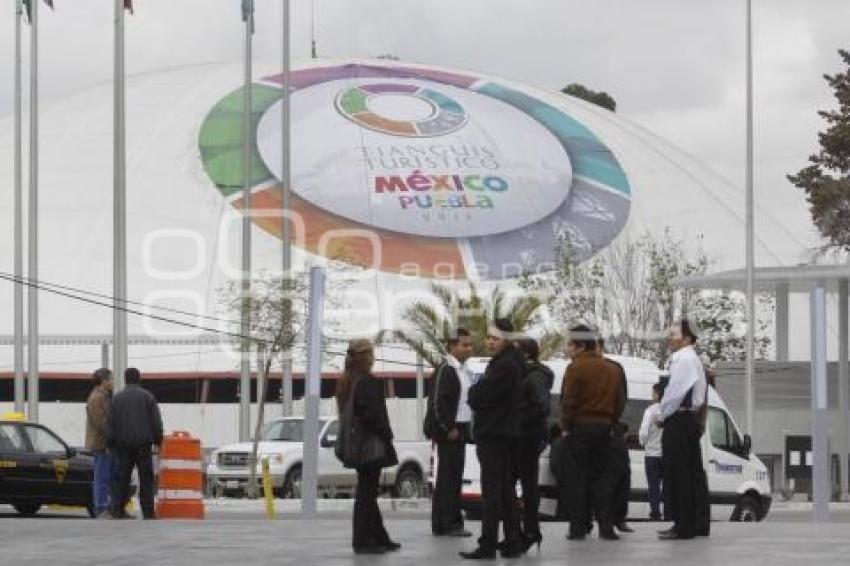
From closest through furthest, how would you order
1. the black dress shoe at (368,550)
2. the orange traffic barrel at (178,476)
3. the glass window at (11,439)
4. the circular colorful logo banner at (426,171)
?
1. the black dress shoe at (368,550)
2. the orange traffic barrel at (178,476)
3. the glass window at (11,439)
4. the circular colorful logo banner at (426,171)

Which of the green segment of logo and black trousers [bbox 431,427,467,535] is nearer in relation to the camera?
black trousers [bbox 431,427,467,535]

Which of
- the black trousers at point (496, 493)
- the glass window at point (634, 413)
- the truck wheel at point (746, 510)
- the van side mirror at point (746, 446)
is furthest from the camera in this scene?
the truck wheel at point (746, 510)

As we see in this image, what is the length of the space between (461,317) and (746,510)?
23.7 metres

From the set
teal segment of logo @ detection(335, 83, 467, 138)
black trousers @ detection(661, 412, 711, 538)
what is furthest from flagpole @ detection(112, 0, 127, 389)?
teal segment of logo @ detection(335, 83, 467, 138)

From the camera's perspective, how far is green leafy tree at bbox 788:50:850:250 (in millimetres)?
64188

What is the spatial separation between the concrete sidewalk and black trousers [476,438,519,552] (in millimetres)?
245

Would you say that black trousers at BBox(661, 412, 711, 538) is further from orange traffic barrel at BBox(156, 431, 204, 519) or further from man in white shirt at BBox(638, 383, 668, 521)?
orange traffic barrel at BBox(156, 431, 204, 519)

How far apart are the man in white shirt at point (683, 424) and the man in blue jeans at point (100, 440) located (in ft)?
27.0

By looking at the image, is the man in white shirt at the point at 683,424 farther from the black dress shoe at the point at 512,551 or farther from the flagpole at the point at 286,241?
the flagpole at the point at 286,241

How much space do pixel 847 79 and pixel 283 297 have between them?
946 inches

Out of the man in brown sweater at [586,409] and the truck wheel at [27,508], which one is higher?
the man in brown sweater at [586,409]

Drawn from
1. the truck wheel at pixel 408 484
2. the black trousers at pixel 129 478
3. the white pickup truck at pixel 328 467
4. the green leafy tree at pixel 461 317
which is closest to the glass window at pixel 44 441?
the black trousers at pixel 129 478

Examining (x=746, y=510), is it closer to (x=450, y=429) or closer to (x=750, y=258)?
(x=450, y=429)

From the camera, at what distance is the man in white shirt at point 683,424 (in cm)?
1784
